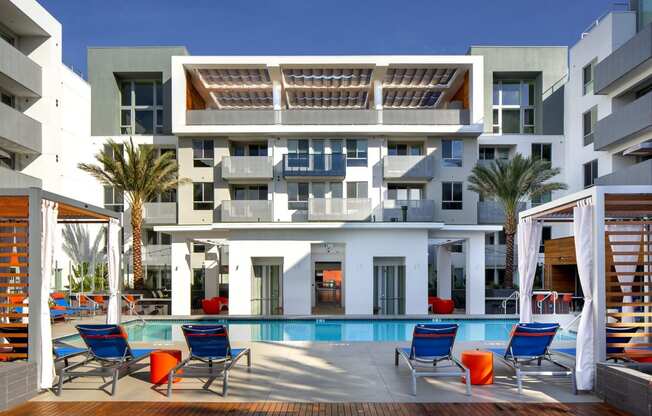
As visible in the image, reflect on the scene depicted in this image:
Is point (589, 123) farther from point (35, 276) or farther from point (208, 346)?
point (35, 276)

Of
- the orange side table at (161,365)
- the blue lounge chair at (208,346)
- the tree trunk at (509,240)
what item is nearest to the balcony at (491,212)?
the tree trunk at (509,240)

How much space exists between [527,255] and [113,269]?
9.53m

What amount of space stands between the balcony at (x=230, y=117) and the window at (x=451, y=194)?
31.5ft

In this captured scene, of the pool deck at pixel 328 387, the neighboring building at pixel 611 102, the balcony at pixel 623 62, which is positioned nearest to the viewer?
the pool deck at pixel 328 387

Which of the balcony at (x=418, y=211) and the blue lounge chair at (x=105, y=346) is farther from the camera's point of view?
the balcony at (x=418, y=211)

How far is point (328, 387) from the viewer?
8.73 metres

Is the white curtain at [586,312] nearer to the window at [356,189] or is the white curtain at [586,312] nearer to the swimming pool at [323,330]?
the swimming pool at [323,330]

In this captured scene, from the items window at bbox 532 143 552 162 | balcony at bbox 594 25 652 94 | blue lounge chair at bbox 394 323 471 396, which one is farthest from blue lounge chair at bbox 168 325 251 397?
window at bbox 532 143 552 162

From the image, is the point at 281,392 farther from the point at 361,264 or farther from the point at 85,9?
the point at 85,9

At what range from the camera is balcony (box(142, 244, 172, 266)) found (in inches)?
1193

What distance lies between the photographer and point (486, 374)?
880 cm

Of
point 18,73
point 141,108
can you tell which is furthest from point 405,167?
point 18,73

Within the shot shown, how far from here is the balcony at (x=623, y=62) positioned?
20.7m

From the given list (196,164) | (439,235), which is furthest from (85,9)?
(439,235)
